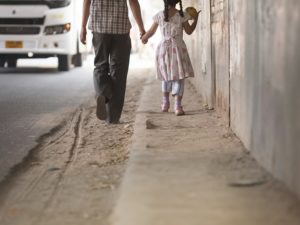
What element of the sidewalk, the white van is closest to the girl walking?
the sidewalk

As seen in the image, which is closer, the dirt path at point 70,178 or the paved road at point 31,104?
the dirt path at point 70,178

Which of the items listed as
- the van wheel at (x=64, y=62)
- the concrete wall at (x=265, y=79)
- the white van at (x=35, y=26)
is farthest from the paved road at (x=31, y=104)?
the concrete wall at (x=265, y=79)

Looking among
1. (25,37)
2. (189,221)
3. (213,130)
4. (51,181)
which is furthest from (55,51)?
(189,221)

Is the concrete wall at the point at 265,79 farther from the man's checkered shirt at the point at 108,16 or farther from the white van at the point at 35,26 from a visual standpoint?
the white van at the point at 35,26

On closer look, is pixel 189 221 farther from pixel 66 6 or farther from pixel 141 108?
pixel 66 6

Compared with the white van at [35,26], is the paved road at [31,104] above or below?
below

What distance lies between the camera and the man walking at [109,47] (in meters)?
6.74

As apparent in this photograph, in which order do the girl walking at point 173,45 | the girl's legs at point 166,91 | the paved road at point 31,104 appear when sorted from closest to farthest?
the paved road at point 31,104, the girl walking at point 173,45, the girl's legs at point 166,91

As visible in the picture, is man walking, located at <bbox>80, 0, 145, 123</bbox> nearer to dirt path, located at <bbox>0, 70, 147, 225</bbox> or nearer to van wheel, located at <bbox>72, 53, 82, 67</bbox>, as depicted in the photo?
dirt path, located at <bbox>0, 70, 147, 225</bbox>

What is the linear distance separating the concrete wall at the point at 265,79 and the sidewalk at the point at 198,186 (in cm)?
15

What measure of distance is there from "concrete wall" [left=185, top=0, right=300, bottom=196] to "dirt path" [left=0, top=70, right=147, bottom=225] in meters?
1.10

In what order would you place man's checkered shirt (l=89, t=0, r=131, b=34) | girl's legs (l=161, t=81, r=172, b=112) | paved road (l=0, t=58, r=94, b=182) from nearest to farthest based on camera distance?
paved road (l=0, t=58, r=94, b=182), man's checkered shirt (l=89, t=0, r=131, b=34), girl's legs (l=161, t=81, r=172, b=112)

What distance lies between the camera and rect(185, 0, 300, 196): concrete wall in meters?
3.50

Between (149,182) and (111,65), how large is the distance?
10.1 ft
